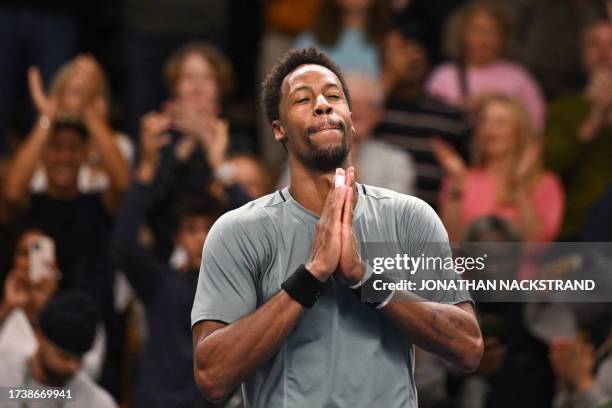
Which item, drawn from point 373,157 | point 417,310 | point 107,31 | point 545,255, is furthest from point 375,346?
point 107,31

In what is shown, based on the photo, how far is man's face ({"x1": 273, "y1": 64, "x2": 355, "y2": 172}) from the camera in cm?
353

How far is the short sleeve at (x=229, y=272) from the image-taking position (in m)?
3.48

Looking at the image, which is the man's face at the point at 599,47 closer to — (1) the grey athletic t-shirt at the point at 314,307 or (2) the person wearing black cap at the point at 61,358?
(2) the person wearing black cap at the point at 61,358

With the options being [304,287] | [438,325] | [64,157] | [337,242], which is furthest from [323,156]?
[64,157]

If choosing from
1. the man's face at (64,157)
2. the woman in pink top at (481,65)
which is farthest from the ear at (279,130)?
the woman in pink top at (481,65)

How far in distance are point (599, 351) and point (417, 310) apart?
84.2 inches

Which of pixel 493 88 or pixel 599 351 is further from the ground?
pixel 493 88

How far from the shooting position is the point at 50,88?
7.05 metres

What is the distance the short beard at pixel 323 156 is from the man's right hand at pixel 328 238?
3.3 inches

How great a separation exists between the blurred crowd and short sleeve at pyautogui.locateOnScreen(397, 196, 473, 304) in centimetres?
149

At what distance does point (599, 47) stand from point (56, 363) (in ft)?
12.0

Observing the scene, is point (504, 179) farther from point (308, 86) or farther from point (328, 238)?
point (328, 238)

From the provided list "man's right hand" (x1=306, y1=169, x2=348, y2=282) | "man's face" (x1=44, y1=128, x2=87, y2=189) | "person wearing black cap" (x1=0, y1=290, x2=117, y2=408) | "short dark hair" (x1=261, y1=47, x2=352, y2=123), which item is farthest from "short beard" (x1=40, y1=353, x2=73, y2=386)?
"man's right hand" (x1=306, y1=169, x2=348, y2=282)

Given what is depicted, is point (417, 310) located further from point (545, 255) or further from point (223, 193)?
point (223, 193)
